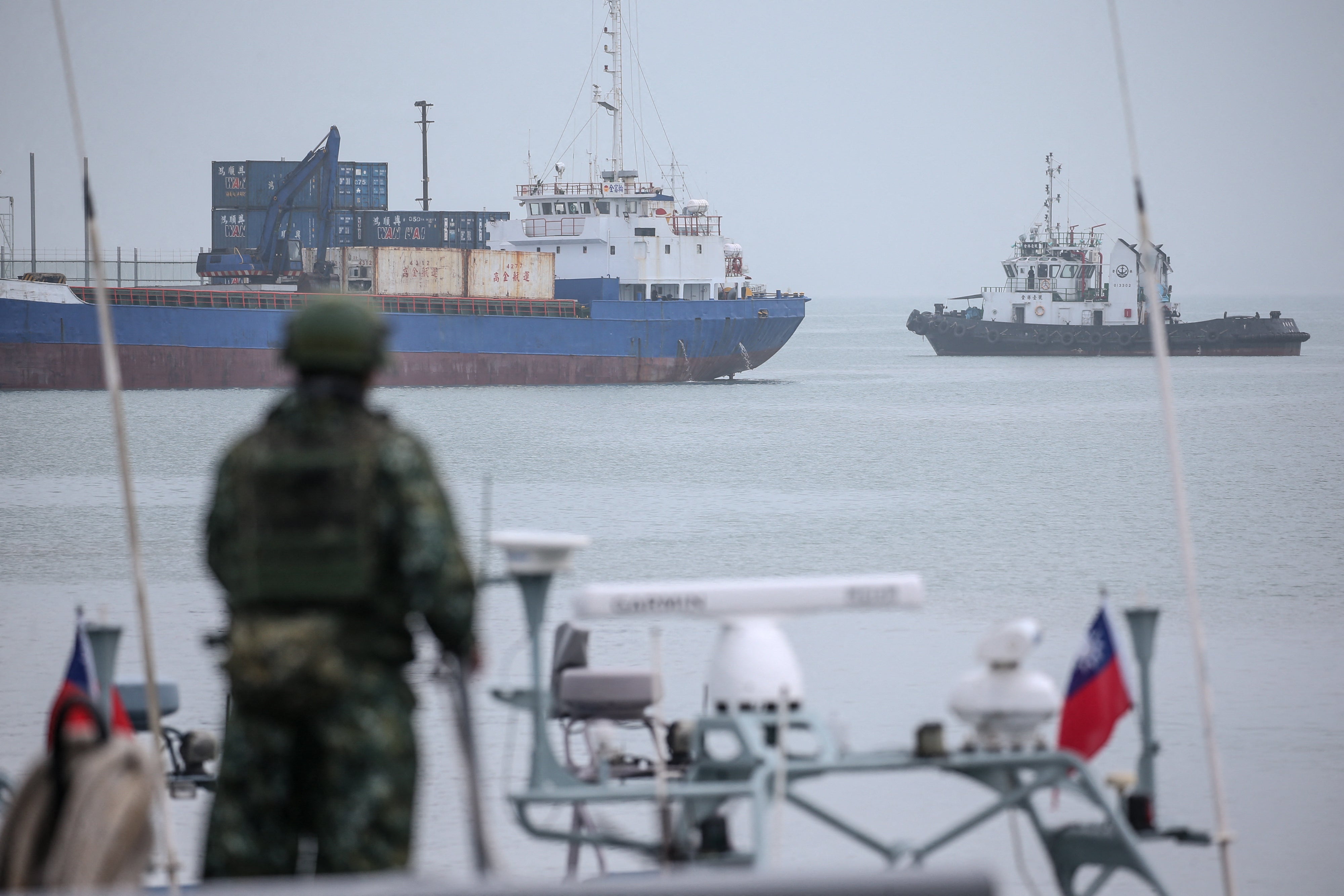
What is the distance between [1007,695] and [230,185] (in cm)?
5954

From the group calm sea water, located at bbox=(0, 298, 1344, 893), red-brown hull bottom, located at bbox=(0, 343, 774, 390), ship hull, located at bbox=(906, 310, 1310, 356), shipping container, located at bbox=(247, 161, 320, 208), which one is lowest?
calm sea water, located at bbox=(0, 298, 1344, 893)

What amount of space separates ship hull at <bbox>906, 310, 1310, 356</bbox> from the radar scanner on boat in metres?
64.5

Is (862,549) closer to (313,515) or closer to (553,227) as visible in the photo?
(313,515)

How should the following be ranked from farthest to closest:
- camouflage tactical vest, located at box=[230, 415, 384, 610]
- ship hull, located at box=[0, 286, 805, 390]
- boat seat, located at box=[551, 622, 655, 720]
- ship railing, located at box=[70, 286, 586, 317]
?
ship railing, located at box=[70, 286, 586, 317], ship hull, located at box=[0, 286, 805, 390], boat seat, located at box=[551, 622, 655, 720], camouflage tactical vest, located at box=[230, 415, 384, 610]

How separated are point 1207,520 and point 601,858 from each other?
75.3 ft

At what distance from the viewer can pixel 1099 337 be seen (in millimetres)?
68188

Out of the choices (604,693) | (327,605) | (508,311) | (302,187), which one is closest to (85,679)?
(604,693)

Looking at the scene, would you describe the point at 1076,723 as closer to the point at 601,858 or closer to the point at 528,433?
the point at 601,858

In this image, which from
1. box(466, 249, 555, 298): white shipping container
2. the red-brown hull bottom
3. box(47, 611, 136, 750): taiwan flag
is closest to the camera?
box(47, 611, 136, 750): taiwan flag

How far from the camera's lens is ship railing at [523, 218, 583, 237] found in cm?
4988

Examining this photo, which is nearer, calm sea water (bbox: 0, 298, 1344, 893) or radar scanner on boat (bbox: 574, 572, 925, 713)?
radar scanner on boat (bbox: 574, 572, 925, 713)

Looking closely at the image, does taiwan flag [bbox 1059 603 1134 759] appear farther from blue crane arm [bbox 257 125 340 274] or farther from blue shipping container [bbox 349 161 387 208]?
blue shipping container [bbox 349 161 387 208]

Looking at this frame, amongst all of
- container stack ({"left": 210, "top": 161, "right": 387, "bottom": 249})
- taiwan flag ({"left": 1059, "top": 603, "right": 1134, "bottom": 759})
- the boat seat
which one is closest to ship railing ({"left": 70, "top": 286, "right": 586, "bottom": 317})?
container stack ({"left": 210, "top": 161, "right": 387, "bottom": 249})

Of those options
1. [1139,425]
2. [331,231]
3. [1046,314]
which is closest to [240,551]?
[1139,425]
